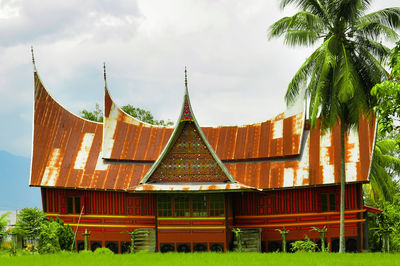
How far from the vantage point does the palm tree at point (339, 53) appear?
902 inches

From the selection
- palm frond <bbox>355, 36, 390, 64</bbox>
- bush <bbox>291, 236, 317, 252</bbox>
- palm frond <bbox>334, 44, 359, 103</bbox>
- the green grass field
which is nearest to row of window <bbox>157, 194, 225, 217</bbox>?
bush <bbox>291, 236, 317, 252</bbox>

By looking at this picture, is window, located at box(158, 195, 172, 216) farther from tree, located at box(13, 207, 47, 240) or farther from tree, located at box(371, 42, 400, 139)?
tree, located at box(371, 42, 400, 139)

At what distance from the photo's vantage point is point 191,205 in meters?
26.3

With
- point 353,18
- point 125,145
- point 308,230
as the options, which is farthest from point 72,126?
point 353,18

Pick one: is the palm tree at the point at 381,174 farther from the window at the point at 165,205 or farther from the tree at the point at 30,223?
the tree at the point at 30,223

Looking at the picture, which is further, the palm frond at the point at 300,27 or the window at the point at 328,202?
the window at the point at 328,202

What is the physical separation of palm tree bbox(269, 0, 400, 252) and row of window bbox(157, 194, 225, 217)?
564cm

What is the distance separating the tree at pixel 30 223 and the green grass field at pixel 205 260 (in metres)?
3.99

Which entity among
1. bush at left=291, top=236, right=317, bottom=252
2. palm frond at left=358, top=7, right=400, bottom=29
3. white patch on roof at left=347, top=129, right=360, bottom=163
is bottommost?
bush at left=291, top=236, right=317, bottom=252

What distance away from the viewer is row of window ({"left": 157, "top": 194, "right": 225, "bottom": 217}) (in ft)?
85.5

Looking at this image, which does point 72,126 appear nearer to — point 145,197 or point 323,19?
point 145,197


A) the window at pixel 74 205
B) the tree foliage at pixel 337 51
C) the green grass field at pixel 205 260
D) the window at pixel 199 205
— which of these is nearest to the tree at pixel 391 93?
the green grass field at pixel 205 260

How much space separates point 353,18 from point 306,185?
766 cm

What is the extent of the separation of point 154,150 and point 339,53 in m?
11.2
